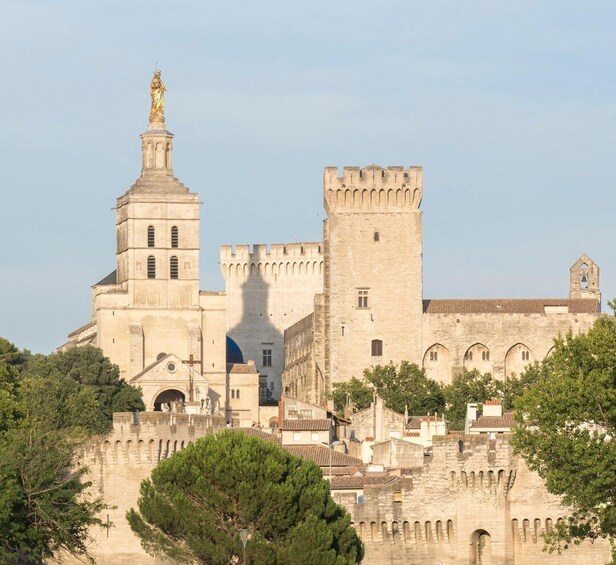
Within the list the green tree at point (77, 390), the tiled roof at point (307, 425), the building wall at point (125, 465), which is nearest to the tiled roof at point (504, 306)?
the green tree at point (77, 390)

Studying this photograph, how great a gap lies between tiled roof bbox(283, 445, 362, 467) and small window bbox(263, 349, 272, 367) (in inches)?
3280

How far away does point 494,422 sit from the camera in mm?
106750

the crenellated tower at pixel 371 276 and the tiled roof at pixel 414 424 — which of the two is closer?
the tiled roof at pixel 414 424

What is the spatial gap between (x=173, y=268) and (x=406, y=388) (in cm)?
2218

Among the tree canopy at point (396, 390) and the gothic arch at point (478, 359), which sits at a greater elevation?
the gothic arch at point (478, 359)

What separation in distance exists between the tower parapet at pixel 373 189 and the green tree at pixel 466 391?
1116 centimetres

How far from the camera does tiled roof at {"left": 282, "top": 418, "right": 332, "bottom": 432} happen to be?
117938 mm

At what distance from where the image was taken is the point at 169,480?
284ft

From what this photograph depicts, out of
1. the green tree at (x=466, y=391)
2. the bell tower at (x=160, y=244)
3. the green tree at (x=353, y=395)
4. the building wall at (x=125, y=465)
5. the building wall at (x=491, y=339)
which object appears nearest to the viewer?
the building wall at (x=125, y=465)

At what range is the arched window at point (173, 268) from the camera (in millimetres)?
171775

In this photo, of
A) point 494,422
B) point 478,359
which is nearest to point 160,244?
point 478,359

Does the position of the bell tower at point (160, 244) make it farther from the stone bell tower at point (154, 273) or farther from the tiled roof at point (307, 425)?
the tiled roof at point (307, 425)

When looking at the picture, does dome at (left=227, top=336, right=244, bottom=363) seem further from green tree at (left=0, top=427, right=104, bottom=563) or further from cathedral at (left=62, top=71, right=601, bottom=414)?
green tree at (left=0, top=427, right=104, bottom=563)

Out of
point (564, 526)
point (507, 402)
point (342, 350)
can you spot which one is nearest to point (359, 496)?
point (564, 526)
